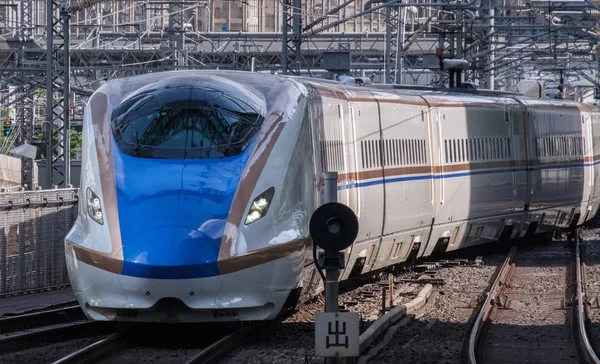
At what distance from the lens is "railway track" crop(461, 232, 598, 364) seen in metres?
12.7

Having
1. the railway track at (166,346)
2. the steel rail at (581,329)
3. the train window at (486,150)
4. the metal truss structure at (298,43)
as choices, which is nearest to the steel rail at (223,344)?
the railway track at (166,346)

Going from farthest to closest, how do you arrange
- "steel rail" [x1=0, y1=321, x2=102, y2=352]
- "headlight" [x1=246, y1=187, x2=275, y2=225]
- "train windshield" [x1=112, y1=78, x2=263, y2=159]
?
1. "train windshield" [x1=112, y1=78, x2=263, y2=159]
2. "steel rail" [x1=0, y1=321, x2=102, y2=352]
3. "headlight" [x1=246, y1=187, x2=275, y2=225]

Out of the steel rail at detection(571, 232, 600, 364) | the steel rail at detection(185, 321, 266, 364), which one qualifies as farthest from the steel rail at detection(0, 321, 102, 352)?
the steel rail at detection(571, 232, 600, 364)

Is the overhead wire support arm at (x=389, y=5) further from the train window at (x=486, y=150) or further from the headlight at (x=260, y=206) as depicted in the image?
the headlight at (x=260, y=206)

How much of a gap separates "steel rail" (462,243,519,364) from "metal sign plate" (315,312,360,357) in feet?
8.78

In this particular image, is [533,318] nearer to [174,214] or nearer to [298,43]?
[174,214]

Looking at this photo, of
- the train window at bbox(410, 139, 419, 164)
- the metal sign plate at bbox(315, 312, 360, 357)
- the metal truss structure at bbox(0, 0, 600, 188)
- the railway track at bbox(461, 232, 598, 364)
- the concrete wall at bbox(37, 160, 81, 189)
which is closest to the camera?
the metal sign plate at bbox(315, 312, 360, 357)

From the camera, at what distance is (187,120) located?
1261 centimetres

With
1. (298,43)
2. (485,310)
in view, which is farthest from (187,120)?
(298,43)

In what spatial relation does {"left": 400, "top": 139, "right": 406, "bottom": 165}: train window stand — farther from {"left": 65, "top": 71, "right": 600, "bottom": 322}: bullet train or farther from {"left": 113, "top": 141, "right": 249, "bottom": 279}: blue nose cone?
{"left": 113, "top": 141, "right": 249, "bottom": 279}: blue nose cone

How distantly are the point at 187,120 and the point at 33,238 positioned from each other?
20.7 feet

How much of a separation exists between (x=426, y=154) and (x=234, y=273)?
8580 millimetres

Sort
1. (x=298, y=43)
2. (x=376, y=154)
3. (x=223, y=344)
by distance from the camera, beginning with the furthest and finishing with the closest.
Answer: (x=298, y=43), (x=376, y=154), (x=223, y=344)

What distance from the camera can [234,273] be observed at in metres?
11.7
